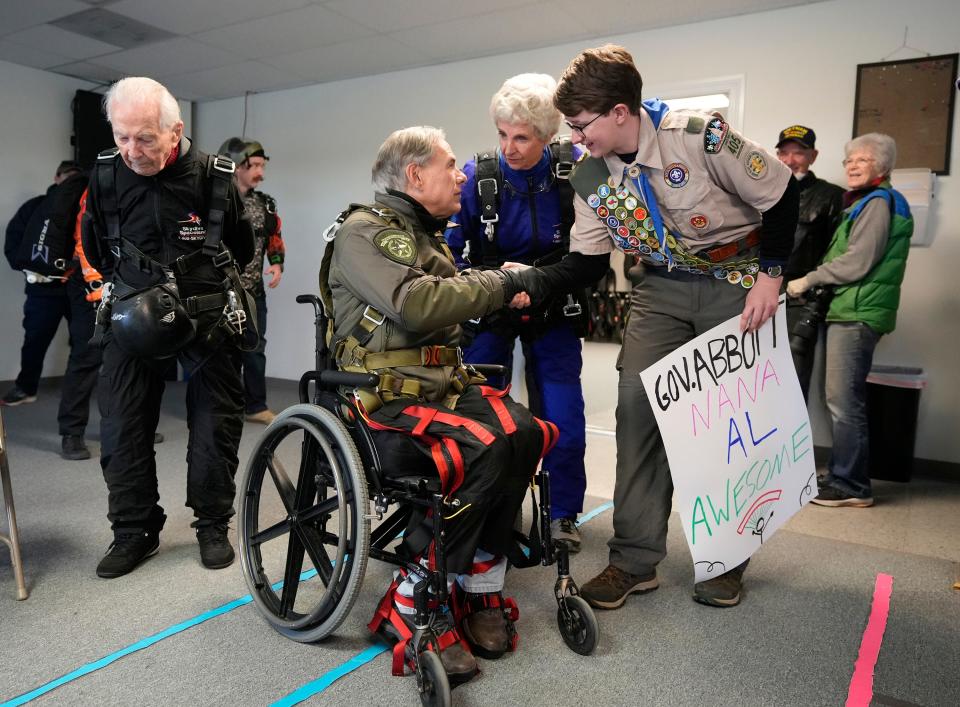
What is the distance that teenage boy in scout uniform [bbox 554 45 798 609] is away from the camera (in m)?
1.76

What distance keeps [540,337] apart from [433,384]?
0.79 metres

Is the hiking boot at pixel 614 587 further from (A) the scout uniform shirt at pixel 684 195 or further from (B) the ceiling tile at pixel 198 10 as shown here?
(B) the ceiling tile at pixel 198 10

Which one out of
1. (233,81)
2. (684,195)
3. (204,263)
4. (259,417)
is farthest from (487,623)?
(233,81)

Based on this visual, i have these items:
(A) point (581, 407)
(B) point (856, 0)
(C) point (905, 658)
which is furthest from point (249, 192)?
(C) point (905, 658)

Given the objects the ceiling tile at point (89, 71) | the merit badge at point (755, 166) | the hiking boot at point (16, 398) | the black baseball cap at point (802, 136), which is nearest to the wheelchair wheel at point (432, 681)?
the merit badge at point (755, 166)

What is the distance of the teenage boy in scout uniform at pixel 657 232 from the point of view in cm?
176

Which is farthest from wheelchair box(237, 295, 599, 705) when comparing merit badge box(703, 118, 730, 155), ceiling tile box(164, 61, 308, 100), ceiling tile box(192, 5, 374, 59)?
ceiling tile box(164, 61, 308, 100)

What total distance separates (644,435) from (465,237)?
0.89 meters

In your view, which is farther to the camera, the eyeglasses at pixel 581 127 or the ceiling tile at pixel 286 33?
the ceiling tile at pixel 286 33

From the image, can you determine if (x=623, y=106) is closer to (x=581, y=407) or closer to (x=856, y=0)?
(x=581, y=407)

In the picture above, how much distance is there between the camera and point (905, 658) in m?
1.77

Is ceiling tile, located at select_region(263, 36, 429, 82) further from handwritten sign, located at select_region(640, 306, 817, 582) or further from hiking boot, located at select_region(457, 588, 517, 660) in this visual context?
hiking boot, located at select_region(457, 588, 517, 660)

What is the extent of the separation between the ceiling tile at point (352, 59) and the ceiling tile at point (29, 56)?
1.46 meters

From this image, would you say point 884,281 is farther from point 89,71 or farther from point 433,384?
point 89,71
